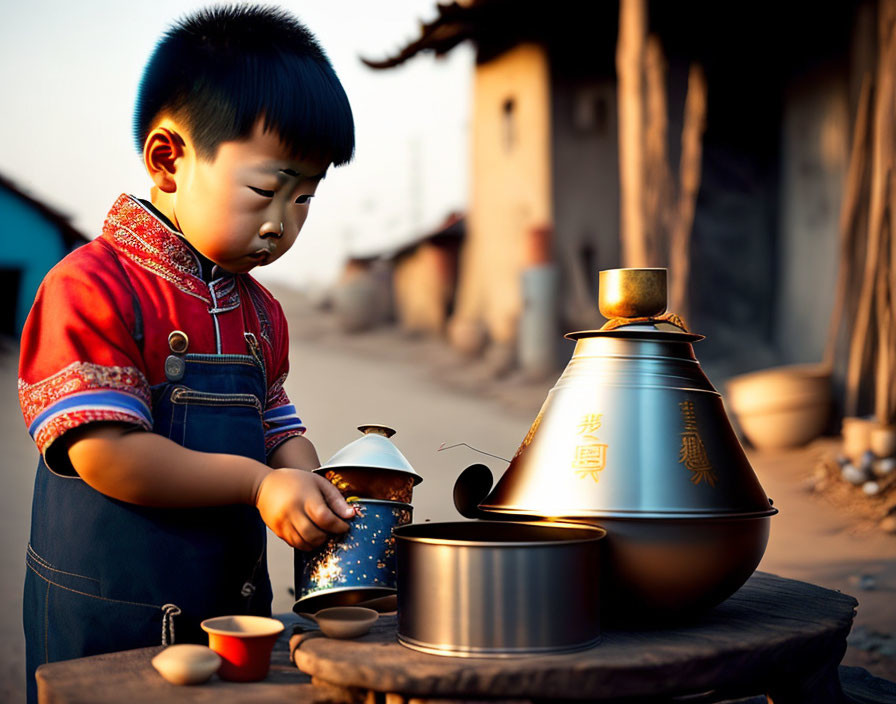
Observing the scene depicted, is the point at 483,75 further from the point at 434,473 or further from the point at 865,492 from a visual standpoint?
the point at 865,492

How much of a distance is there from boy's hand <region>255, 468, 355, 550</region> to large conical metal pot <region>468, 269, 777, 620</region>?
23 cm

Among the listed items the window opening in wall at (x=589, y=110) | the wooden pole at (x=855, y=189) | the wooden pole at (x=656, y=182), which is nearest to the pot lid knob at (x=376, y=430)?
the wooden pole at (x=855, y=189)

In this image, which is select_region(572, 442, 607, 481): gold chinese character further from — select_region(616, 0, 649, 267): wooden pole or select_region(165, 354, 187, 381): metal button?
select_region(616, 0, 649, 267): wooden pole

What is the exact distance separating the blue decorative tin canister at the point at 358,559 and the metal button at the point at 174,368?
0.32 m

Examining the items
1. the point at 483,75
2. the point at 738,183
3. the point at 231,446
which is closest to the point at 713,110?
the point at 738,183

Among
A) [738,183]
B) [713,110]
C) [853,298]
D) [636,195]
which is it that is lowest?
[853,298]

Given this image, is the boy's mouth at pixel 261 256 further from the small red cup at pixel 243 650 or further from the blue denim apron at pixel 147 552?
the small red cup at pixel 243 650

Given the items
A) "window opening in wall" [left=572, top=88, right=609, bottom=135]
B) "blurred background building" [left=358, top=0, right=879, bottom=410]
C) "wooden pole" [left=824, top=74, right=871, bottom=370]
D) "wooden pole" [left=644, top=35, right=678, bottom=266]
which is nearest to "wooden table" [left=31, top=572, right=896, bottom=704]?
"wooden pole" [left=824, top=74, right=871, bottom=370]

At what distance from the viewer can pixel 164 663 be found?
3.76 feet

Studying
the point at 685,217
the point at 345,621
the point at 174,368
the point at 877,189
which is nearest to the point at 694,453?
the point at 345,621

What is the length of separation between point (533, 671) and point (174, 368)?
67cm

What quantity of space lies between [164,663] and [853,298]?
20.5 feet

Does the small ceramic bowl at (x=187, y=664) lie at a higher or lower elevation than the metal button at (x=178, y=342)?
lower

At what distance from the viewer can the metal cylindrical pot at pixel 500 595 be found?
108 cm
